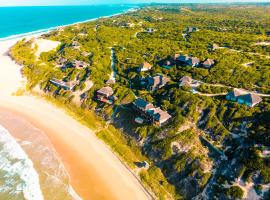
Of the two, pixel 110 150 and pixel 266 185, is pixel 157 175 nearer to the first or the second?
pixel 110 150

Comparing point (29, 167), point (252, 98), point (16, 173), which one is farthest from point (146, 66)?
point (16, 173)

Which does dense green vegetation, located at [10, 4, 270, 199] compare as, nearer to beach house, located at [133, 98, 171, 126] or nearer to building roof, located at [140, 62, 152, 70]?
beach house, located at [133, 98, 171, 126]

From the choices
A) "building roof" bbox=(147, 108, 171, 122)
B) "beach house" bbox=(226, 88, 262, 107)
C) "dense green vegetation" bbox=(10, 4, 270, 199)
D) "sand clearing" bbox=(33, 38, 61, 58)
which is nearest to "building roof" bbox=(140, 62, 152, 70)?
"dense green vegetation" bbox=(10, 4, 270, 199)

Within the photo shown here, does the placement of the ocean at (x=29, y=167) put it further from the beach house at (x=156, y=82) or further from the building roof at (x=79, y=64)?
the building roof at (x=79, y=64)

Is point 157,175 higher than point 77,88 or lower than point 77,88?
lower

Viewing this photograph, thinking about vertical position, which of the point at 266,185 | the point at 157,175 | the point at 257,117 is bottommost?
the point at 157,175

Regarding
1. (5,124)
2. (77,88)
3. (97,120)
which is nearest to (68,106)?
(77,88)

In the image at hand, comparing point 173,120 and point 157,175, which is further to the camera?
point 173,120
